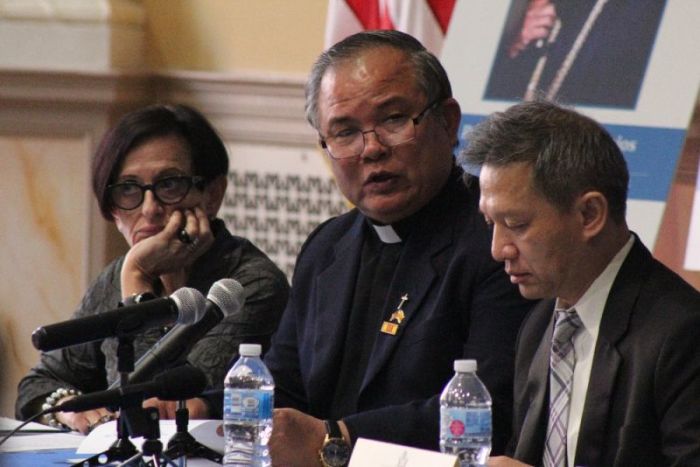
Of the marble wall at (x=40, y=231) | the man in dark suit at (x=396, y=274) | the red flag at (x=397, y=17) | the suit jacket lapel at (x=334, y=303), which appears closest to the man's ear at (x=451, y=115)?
the man in dark suit at (x=396, y=274)

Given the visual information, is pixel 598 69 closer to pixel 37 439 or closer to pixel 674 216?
pixel 674 216

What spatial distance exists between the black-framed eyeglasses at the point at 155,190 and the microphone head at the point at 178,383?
159 centimetres

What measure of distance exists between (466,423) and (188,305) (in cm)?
57

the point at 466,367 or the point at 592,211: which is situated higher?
the point at 592,211

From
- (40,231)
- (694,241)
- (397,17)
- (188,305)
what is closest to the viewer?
(188,305)

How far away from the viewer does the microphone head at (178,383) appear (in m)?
2.38

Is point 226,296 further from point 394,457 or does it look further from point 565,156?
point 565,156

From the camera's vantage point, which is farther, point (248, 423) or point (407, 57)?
point (407, 57)

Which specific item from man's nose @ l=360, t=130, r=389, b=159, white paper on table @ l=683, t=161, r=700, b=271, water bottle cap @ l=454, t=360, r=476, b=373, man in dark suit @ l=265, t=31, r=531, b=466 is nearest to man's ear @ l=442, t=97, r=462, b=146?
man in dark suit @ l=265, t=31, r=531, b=466

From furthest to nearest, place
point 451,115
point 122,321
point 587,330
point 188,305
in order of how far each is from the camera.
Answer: point 451,115
point 587,330
point 188,305
point 122,321

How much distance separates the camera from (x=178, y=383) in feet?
7.80

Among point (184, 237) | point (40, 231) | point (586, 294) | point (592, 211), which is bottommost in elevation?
point (40, 231)

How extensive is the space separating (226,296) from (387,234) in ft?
2.89

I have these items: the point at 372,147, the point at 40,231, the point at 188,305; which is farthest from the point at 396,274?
the point at 40,231
